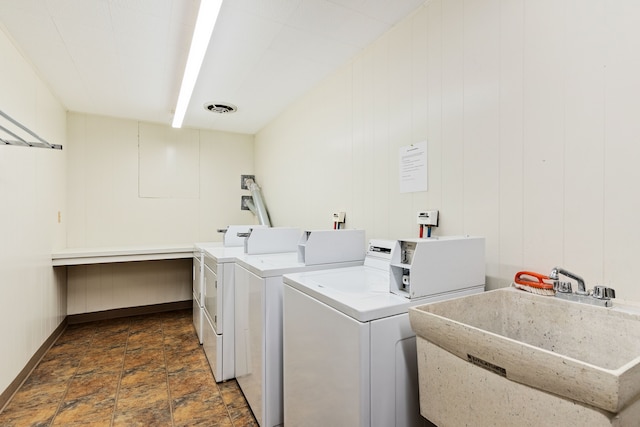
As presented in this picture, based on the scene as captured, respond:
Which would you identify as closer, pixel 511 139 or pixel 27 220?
pixel 511 139

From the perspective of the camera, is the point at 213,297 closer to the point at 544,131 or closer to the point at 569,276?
the point at 569,276

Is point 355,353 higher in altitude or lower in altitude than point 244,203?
lower

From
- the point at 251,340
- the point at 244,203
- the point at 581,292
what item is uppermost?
the point at 244,203

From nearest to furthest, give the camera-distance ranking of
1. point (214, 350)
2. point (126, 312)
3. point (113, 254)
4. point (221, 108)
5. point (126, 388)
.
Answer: point (126, 388) → point (214, 350) → point (113, 254) → point (221, 108) → point (126, 312)

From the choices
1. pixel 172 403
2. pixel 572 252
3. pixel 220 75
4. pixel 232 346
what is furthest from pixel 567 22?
pixel 172 403

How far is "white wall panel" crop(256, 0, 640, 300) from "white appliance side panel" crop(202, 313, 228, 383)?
146cm

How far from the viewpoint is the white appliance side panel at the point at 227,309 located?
2242 millimetres

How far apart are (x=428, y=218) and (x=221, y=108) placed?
8.82 feet

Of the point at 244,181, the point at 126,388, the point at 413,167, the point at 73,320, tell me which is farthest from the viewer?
the point at 244,181

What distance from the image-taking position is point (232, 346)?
2311 millimetres

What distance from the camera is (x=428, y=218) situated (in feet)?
5.67

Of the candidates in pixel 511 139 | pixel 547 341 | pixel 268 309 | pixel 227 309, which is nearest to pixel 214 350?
pixel 227 309

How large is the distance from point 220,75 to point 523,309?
2666 millimetres

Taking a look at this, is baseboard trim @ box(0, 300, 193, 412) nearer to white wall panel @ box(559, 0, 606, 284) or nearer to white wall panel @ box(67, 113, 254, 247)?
white wall panel @ box(67, 113, 254, 247)
